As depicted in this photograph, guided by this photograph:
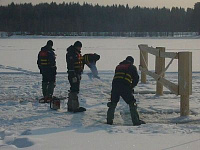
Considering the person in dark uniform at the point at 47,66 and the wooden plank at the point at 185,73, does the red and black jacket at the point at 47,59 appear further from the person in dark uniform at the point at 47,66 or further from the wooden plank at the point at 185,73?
the wooden plank at the point at 185,73

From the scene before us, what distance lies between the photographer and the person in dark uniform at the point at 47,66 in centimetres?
945

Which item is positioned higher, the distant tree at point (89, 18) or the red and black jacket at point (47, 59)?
the distant tree at point (89, 18)

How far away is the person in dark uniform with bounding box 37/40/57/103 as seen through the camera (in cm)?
945

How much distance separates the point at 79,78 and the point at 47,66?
53.0 inches

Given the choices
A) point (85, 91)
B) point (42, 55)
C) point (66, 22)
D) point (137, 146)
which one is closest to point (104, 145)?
point (137, 146)

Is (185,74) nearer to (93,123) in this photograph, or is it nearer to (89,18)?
(93,123)

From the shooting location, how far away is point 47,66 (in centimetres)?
952

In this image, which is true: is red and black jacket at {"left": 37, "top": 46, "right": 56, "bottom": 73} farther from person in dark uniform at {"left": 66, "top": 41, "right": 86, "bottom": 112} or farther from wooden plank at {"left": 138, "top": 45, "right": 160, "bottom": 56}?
wooden plank at {"left": 138, "top": 45, "right": 160, "bottom": 56}

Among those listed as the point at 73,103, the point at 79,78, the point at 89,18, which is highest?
the point at 89,18

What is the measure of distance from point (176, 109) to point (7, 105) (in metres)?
3.86

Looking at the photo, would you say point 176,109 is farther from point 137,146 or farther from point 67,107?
point 137,146

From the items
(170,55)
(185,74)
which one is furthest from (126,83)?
(170,55)

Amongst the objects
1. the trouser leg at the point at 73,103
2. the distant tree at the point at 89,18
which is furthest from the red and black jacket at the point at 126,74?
the distant tree at the point at 89,18

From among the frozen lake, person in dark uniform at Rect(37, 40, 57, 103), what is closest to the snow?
person in dark uniform at Rect(37, 40, 57, 103)
